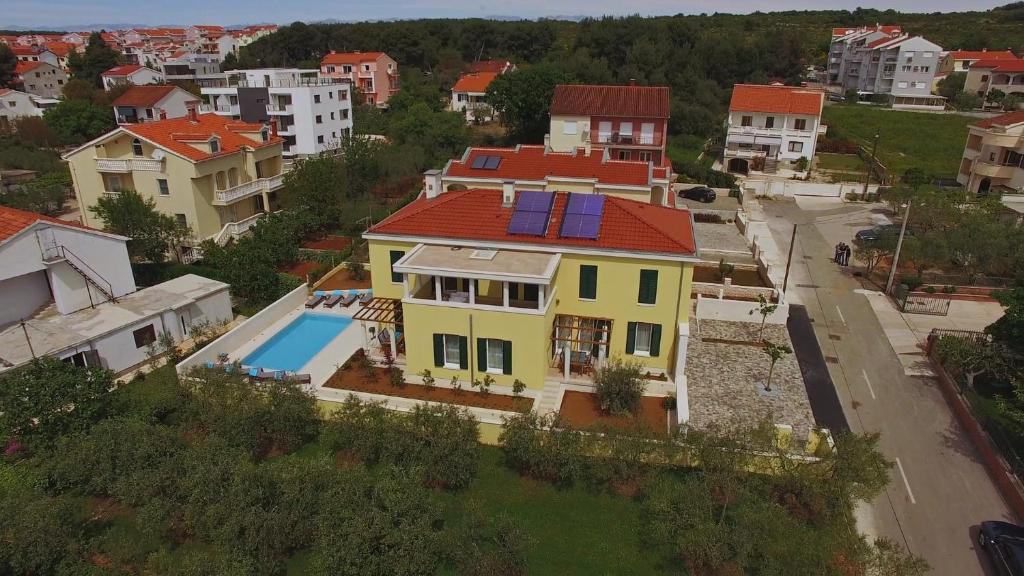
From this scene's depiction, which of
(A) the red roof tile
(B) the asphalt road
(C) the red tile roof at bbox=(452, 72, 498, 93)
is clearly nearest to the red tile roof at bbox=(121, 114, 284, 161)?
(A) the red roof tile

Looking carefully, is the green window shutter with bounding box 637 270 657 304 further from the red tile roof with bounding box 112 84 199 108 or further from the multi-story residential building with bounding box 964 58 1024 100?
the multi-story residential building with bounding box 964 58 1024 100

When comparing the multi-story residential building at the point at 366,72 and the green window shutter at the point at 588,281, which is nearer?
the green window shutter at the point at 588,281

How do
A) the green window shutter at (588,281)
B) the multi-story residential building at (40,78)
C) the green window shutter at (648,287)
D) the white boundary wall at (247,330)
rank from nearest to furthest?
the green window shutter at (648,287)
the green window shutter at (588,281)
the white boundary wall at (247,330)
the multi-story residential building at (40,78)

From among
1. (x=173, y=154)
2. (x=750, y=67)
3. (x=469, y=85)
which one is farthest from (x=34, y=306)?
(x=750, y=67)

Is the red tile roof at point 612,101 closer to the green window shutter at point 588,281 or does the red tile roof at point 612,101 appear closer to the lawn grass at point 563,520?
the green window shutter at point 588,281

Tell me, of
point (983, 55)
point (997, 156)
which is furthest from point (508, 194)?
point (983, 55)

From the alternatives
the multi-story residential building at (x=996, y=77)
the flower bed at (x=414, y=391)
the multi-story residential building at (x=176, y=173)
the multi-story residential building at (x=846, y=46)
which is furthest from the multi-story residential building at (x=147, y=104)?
the multi-story residential building at (x=996, y=77)
